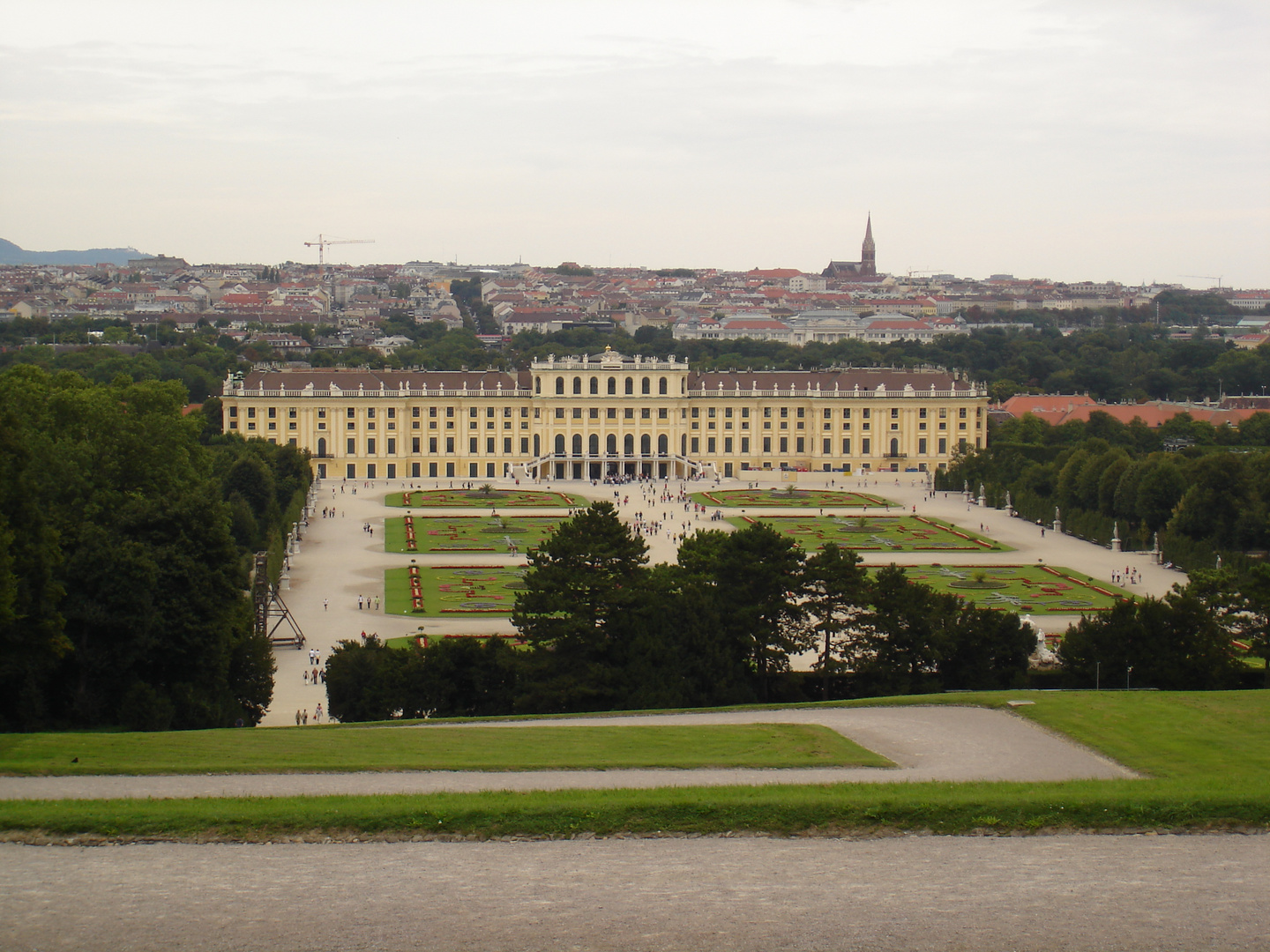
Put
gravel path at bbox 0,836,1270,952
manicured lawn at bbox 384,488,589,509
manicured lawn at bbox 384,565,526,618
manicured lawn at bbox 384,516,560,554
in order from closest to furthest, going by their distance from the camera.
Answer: gravel path at bbox 0,836,1270,952 < manicured lawn at bbox 384,565,526,618 < manicured lawn at bbox 384,516,560,554 < manicured lawn at bbox 384,488,589,509

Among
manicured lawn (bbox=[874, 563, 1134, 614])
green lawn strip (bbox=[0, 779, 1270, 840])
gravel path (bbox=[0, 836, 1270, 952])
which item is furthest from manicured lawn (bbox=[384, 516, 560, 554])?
gravel path (bbox=[0, 836, 1270, 952])

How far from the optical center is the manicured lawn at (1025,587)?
1777 inches

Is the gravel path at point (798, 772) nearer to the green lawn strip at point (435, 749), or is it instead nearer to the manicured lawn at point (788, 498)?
the green lawn strip at point (435, 749)

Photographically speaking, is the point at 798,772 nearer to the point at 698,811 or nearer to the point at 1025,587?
the point at 698,811

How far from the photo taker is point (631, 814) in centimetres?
1664

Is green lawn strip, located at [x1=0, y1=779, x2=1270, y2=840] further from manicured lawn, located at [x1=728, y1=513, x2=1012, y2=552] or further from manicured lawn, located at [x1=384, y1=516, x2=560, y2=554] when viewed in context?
manicured lawn, located at [x1=384, y1=516, x2=560, y2=554]

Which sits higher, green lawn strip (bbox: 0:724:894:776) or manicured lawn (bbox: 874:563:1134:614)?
green lawn strip (bbox: 0:724:894:776)

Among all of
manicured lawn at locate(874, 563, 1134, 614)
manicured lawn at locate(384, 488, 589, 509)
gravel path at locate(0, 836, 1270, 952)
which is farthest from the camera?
manicured lawn at locate(384, 488, 589, 509)

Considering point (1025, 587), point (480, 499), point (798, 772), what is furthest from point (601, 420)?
point (798, 772)

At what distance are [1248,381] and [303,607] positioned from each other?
9862cm

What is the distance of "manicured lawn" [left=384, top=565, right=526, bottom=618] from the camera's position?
44000 mm

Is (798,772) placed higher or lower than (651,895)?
lower

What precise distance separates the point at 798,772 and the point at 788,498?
57.1m

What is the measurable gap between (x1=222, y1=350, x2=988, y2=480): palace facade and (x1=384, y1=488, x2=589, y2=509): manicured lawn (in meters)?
9.99
